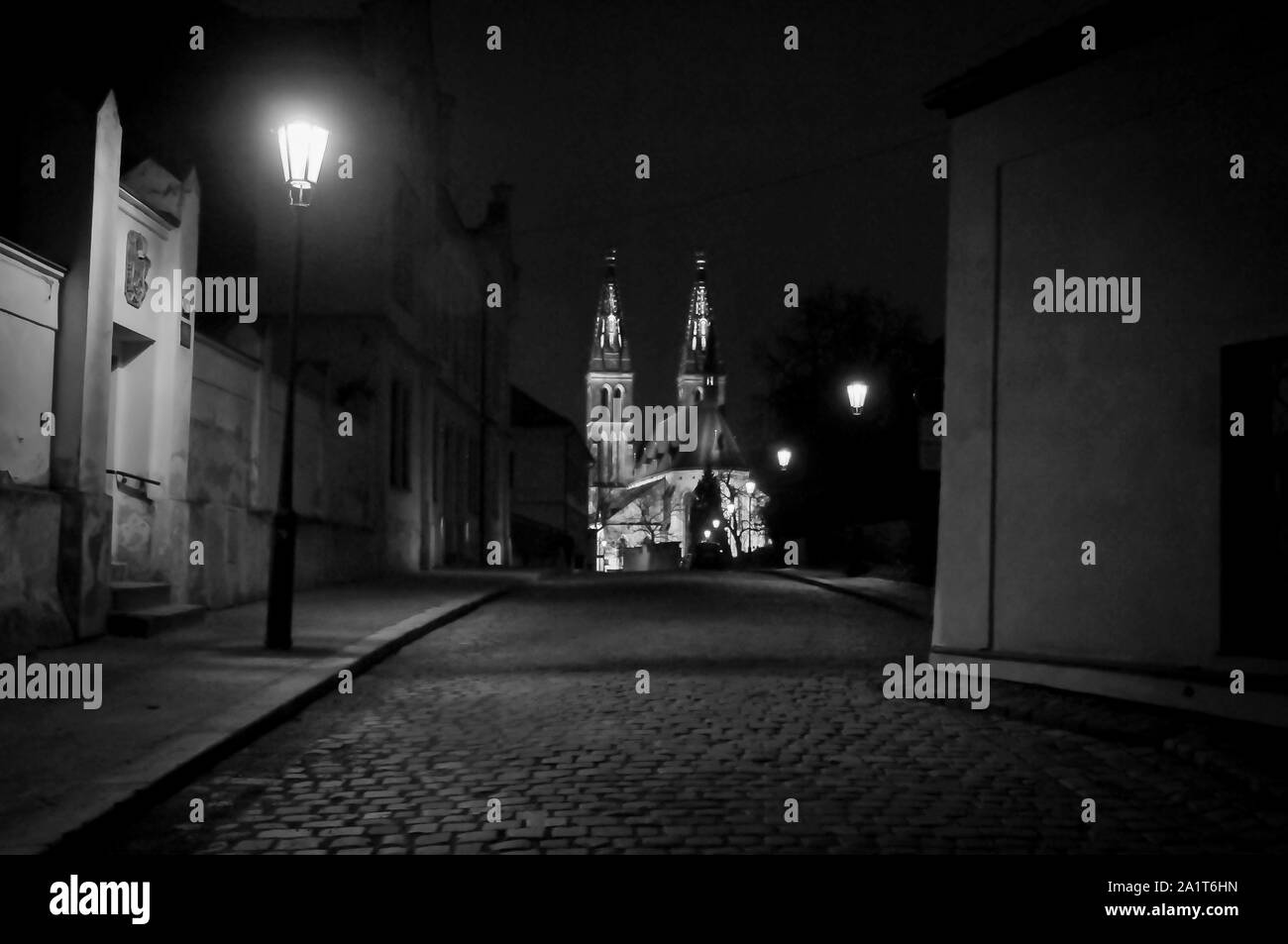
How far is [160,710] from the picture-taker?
27.0ft

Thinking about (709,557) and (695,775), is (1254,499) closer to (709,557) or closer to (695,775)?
(695,775)

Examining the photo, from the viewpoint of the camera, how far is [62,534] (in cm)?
1134

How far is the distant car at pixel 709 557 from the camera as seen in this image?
55.6 m

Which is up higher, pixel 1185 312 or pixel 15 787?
pixel 1185 312

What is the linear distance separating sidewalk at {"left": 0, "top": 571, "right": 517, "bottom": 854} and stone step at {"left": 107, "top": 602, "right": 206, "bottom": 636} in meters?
0.13

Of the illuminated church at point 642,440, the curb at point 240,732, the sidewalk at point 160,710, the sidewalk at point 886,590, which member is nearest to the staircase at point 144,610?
the sidewalk at point 160,710

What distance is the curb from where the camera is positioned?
5.14 m

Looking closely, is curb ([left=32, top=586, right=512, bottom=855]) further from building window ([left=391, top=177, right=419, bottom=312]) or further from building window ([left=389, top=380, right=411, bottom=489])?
building window ([left=391, top=177, right=419, bottom=312])

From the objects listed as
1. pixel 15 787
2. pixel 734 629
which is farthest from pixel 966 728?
pixel 734 629

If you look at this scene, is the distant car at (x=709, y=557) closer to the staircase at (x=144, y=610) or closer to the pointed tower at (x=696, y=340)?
the staircase at (x=144, y=610)

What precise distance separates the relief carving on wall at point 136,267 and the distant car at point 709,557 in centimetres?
4333
